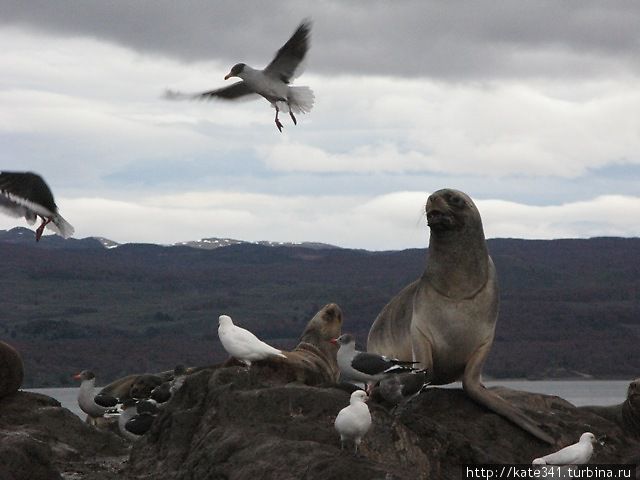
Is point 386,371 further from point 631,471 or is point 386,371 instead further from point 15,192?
point 15,192

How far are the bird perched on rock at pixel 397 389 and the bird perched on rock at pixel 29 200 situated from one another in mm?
8956

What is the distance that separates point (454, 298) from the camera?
48.6 ft

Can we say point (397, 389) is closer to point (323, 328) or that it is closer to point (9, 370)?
point (323, 328)

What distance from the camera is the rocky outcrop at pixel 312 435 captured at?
1097cm

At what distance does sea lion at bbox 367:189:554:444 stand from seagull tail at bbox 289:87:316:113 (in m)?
9.54

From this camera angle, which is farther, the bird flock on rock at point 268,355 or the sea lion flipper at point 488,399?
the sea lion flipper at point 488,399

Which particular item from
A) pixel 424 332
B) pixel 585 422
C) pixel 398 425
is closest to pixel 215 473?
pixel 398 425

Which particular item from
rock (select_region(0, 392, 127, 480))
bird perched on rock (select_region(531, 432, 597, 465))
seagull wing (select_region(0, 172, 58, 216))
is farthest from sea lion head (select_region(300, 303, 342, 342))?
bird perched on rock (select_region(531, 432, 597, 465))

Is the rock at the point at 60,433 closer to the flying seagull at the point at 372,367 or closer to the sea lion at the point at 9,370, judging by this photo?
the sea lion at the point at 9,370

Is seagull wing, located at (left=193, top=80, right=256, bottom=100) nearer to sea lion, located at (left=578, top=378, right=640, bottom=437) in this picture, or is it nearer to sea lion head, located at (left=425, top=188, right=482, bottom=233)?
sea lion head, located at (left=425, top=188, right=482, bottom=233)

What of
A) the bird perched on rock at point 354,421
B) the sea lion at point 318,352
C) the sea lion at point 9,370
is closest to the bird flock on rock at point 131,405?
the sea lion at point 318,352

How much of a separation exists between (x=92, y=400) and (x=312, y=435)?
1209 centimetres

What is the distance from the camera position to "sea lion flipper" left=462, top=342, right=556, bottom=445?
13.7 meters

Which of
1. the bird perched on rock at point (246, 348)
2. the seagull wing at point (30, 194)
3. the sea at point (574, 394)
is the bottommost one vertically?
the sea at point (574, 394)
